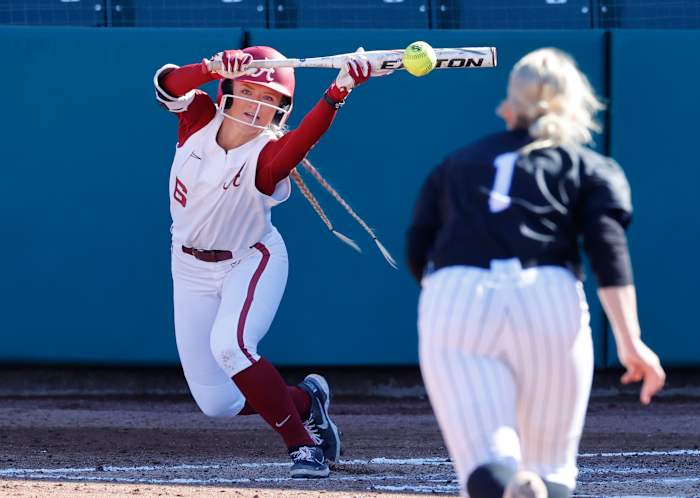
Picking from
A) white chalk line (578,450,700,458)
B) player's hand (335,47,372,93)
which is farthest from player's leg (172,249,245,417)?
white chalk line (578,450,700,458)

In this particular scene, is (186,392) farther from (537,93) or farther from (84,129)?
(537,93)

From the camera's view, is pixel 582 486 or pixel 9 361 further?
→ pixel 9 361

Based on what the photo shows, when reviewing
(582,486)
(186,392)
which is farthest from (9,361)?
(582,486)

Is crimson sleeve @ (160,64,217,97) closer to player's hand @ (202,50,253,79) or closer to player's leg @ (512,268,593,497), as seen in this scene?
player's hand @ (202,50,253,79)

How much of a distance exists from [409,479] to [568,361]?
6.68ft

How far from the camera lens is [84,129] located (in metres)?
6.76

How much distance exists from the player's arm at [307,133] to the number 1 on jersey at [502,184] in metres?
1.62

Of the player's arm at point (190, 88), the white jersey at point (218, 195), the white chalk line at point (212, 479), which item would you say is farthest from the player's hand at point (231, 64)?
the white chalk line at point (212, 479)

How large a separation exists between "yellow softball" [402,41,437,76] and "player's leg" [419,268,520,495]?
61.8 inches

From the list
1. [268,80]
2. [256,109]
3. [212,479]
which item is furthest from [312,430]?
[268,80]

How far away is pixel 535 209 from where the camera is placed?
2.78m

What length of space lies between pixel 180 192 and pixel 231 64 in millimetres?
536

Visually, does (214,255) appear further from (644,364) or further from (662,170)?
(662,170)

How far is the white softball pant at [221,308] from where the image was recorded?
4594mm
